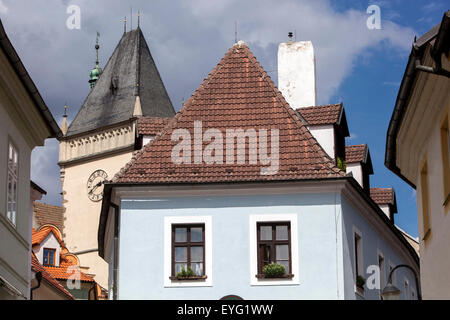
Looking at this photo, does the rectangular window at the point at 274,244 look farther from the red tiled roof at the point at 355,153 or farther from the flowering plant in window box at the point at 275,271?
the red tiled roof at the point at 355,153

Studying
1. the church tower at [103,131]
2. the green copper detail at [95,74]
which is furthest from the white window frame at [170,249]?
the green copper detail at [95,74]

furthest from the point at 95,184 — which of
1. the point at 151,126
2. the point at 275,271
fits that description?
the point at 275,271

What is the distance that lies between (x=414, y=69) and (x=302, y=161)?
1159 cm

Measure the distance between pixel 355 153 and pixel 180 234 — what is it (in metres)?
7.41

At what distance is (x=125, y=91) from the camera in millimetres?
72875

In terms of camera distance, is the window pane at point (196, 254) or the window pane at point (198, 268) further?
the window pane at point (196, 254)

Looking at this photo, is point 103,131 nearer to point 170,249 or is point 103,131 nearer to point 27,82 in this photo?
point 170,249

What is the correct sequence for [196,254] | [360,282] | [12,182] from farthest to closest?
[360,282], [196,254], [12,182]

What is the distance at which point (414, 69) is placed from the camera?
1350 centimetres

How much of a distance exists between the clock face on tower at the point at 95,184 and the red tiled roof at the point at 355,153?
4035 centimetres

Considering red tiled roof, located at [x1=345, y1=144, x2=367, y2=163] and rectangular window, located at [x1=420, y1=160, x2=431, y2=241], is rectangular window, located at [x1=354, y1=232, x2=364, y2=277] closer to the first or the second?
red tiled roof, located at [x1=345, y1=144, x2=367, y2=163]

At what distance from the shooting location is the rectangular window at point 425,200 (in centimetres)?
1677

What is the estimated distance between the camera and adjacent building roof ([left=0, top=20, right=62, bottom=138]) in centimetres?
1569
